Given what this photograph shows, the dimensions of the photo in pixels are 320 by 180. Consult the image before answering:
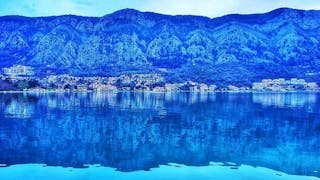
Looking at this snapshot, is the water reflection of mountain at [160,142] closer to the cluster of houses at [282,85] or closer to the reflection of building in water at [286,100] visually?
the reflection of building in water at [286,100]

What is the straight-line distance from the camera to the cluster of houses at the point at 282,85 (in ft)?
544

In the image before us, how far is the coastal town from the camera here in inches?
5797

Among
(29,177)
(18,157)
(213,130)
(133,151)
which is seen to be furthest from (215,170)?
(213,130)

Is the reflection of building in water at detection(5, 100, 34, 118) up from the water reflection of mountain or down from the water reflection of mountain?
down

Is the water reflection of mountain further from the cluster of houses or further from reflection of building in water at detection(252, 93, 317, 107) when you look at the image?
the cluster of houses

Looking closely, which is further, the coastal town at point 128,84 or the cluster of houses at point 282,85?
the cluster of houses at point 282,85

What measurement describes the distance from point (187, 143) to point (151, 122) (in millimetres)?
13067

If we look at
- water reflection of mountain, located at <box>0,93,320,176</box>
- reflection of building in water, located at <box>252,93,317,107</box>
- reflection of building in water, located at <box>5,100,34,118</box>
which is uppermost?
water reflection of mountain, located at <box>0,93,320,176</box>

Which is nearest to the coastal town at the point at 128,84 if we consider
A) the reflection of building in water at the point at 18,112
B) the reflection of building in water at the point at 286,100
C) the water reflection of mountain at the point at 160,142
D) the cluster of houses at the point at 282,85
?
the cluster of houses at the point at 282,85

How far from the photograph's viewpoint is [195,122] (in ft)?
140

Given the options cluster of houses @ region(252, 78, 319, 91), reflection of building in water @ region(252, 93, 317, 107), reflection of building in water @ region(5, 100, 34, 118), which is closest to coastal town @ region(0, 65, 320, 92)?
cluster of houses @ region(252, 78, 319, 91)

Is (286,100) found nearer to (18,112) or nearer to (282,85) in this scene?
(18,112)

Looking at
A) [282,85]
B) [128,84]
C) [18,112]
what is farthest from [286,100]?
[282,85]

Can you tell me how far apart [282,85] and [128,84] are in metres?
59.1
